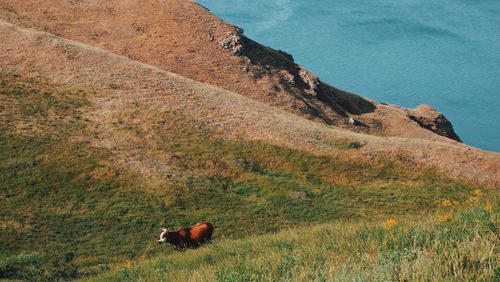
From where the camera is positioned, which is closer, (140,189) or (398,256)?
(398,256)

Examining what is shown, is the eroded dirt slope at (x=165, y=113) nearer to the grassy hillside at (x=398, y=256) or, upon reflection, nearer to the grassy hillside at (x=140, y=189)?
the grassy hillside at (x=140, y=189)

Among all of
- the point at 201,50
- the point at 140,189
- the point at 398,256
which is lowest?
the point at 140,189

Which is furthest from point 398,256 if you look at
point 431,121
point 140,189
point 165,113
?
point 431,121

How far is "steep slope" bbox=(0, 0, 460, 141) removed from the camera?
267 ft

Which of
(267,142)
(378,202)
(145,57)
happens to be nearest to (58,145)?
(267,142)

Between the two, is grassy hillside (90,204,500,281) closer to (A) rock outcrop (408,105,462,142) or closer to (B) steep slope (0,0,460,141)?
(B) steep slope (0,0,460,141)

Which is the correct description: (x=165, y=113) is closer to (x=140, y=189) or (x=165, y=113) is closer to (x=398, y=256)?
(x=140, y=189)

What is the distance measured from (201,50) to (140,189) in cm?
4656

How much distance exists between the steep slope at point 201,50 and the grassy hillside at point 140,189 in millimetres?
26183

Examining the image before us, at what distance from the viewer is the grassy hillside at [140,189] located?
112 feet

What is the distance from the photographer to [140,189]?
42.3 meters

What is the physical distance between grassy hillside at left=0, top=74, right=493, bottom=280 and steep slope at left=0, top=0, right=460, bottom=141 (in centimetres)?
2618

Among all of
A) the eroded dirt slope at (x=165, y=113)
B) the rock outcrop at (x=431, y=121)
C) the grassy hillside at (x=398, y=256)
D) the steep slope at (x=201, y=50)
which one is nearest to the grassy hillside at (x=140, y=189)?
the eroded dirt slope at (x=165, y=113)

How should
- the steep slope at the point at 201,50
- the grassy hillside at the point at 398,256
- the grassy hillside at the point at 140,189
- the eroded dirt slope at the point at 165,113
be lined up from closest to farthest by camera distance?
1. the grassy hillside at the point at 398,256
2. the grassy hillside at the point at 140,189
3. the eroded dirt slope at the point at 165,113
4. the steep slope at the point at 201,50
